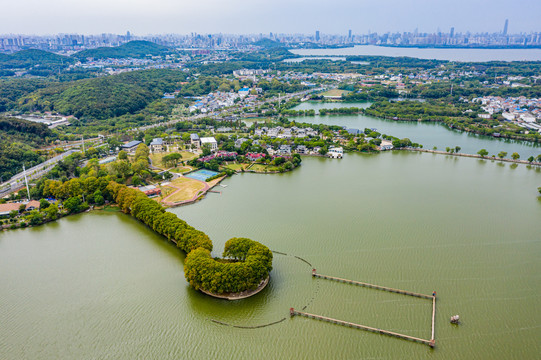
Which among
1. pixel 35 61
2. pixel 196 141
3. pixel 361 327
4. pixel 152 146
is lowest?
pixel 361 327

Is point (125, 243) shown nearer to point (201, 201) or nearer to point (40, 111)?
point (201, 201)

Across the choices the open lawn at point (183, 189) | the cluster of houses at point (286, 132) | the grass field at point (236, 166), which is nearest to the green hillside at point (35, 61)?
the cluster of houses at point (286, 132)

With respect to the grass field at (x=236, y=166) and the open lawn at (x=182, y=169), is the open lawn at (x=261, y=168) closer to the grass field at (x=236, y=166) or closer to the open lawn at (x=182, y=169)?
the grass field at (x=236, y=166)

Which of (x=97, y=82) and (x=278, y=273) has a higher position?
(x=97, y=82)

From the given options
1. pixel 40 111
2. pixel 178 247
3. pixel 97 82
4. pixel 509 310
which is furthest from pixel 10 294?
pixel 97 82

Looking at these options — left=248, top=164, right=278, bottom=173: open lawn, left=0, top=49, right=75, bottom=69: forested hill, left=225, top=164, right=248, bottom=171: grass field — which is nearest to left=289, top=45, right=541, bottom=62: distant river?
left=0, top=49, right=75, bottom=69: forested hill

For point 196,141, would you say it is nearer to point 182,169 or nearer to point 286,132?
point 182,169

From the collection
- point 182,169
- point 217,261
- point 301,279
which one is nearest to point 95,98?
point 182,169
